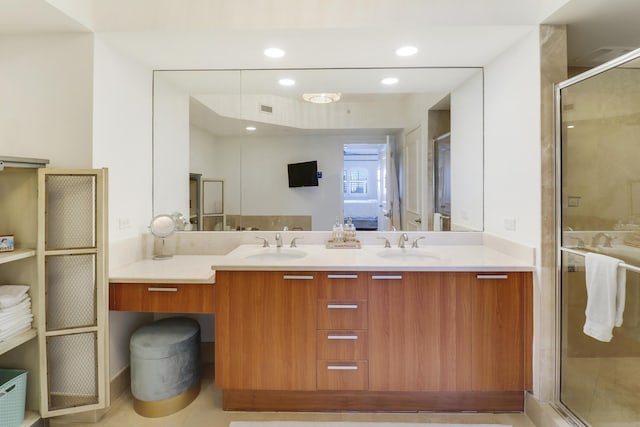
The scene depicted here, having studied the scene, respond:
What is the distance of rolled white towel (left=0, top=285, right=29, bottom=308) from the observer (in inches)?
64.4

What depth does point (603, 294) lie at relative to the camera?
1579mm

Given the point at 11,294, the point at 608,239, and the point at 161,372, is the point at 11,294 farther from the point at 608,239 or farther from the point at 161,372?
the point at 608,239

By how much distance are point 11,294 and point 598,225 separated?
318 centimetres

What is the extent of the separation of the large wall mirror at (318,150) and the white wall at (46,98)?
676 mm

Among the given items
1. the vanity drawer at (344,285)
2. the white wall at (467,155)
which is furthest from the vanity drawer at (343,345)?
the white wall at (467,155)

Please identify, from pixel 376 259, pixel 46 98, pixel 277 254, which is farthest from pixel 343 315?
pixel 46 98

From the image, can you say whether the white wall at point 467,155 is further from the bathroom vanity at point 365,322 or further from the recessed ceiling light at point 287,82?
the recessed ceiling light at point 287,82

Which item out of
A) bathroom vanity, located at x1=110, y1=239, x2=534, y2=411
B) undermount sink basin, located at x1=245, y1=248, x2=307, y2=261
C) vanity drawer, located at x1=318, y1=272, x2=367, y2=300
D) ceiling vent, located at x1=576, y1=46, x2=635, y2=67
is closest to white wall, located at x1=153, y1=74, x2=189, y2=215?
undermount sink basin, located at x1=245, y1=248, x2=307, y2=261

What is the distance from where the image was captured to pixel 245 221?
259 centimetres

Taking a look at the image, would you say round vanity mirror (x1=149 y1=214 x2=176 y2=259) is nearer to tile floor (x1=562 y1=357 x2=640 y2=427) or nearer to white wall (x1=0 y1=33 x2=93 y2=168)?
white wall (x1=0 y1=33 x2=93 y2=168)

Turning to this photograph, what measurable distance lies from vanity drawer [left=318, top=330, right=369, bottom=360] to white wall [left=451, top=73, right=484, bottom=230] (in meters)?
1.23

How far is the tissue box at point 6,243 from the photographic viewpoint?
5.56 feet

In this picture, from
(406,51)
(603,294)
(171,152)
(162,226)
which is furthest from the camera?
(171,152)

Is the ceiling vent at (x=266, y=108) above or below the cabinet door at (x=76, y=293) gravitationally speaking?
Answer: above
